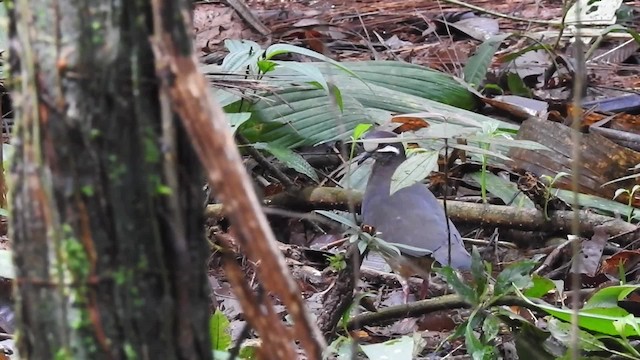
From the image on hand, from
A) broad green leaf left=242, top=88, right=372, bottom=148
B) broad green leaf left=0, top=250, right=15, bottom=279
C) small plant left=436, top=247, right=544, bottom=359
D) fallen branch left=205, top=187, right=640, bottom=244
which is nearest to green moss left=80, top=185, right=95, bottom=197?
broad green leaf left=0, top=250, right=15, bottom=279

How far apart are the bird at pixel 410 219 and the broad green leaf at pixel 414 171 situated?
0.37m

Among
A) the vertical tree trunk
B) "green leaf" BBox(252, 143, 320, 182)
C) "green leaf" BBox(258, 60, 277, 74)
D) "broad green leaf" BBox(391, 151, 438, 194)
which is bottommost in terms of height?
"green leaf" BBox(252, 143, 320, 182)

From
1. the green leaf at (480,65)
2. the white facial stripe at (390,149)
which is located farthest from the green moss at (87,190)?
the green leaf at (480,65)

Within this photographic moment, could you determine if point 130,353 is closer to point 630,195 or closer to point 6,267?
point 6,267

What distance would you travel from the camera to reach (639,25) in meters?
5.51

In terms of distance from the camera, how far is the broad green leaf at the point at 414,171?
2.43 meters

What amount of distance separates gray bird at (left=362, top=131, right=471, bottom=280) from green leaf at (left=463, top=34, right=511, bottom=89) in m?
1.13

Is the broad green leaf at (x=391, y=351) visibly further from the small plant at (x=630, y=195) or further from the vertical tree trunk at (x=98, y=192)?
the small plant at (x=630, y=195)

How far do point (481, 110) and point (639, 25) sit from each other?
1.95 m

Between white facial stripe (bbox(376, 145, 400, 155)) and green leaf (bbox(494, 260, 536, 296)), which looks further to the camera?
white facial stripe (bbox(376, 145, 400, 155))

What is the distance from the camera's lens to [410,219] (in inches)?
125

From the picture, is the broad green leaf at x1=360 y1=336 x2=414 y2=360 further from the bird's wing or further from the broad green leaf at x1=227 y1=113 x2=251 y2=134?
the bird's wing

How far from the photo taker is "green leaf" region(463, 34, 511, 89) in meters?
4.49

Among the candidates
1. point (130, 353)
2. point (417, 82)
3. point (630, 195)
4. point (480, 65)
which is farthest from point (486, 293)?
point (480, 65)
